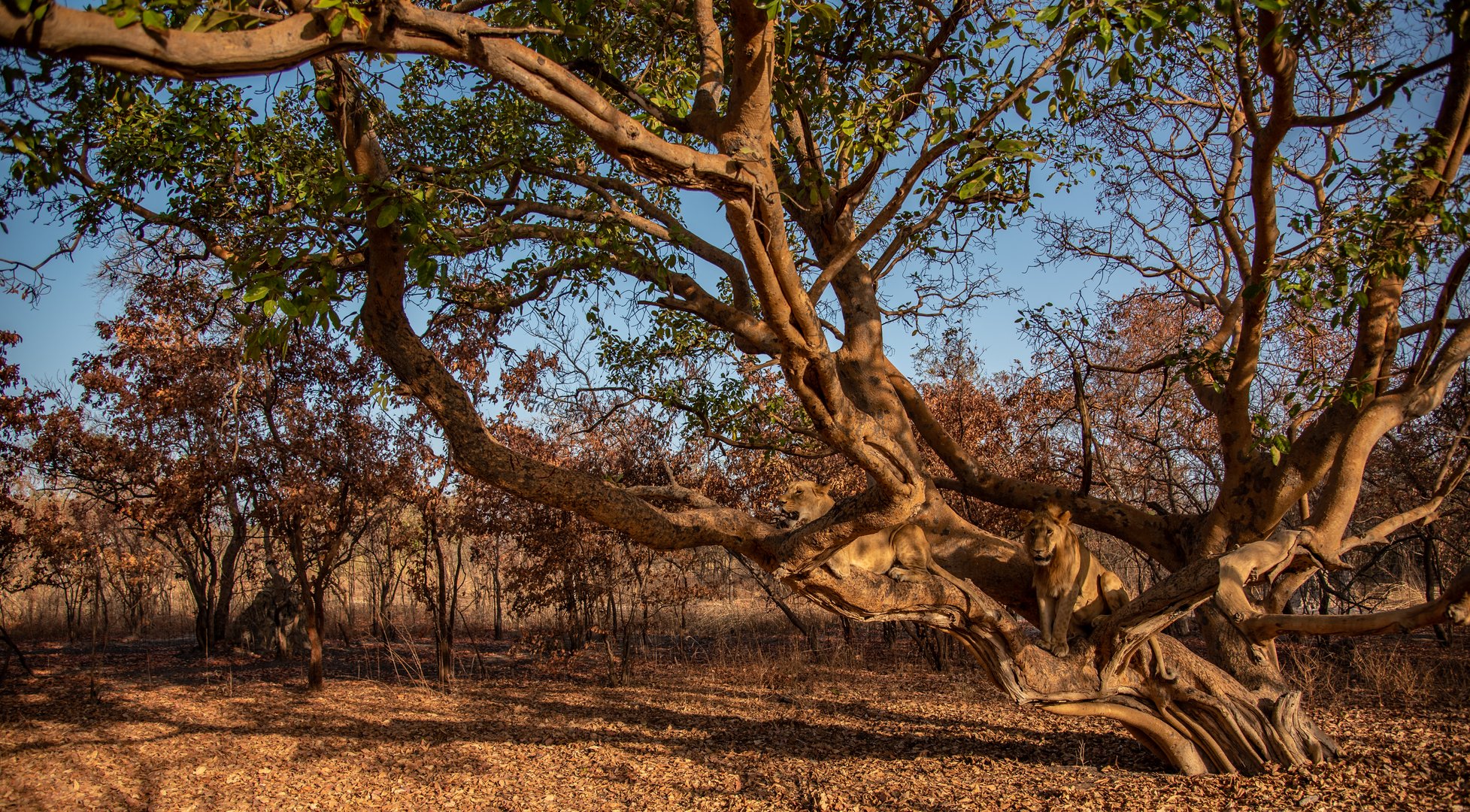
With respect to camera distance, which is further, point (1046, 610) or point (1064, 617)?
point (1046, 610)

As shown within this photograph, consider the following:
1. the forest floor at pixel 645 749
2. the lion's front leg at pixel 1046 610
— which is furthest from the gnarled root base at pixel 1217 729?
the lion's front leg at pixel 1046 610

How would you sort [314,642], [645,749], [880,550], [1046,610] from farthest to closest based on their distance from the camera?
1. [314,642]
2. [645,749]
3. [1046,610]
4. [880,550]

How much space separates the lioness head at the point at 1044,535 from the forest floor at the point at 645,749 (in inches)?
64.5

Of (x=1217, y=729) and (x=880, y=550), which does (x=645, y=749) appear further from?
(x=1217, y=729)

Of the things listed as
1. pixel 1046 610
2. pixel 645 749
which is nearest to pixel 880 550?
pixel 1046 610

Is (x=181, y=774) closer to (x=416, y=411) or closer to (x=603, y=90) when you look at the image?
(x=416, y=411)

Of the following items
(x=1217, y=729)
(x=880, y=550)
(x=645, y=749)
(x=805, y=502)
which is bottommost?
(x=645, y=749)

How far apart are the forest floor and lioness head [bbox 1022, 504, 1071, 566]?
1.64 meters

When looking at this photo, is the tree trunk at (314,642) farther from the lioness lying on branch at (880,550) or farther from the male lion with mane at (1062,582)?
the male lion with mane at (1062,582)

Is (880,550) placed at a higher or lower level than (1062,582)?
higher

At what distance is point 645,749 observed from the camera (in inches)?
294

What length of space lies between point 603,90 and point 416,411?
5319 mm

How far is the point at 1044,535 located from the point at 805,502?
1.85m

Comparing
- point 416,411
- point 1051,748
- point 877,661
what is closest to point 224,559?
point 416,411
